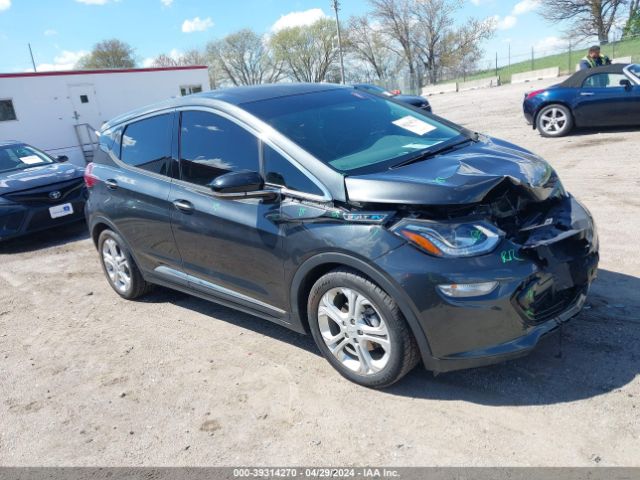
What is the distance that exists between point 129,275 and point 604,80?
983 cm

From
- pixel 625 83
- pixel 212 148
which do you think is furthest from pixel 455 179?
pixel 625 83

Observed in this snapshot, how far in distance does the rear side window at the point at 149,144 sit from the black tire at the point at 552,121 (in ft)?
30.7

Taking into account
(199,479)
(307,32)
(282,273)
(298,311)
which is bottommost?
(199,479)

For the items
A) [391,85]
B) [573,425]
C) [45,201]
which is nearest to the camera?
[573,425]

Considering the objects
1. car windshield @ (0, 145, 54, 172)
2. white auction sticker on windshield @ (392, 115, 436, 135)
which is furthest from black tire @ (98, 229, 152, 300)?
car windshield @ (0, 145, 54, 172)

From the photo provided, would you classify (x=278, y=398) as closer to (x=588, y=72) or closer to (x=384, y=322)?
(x=384, y=322)

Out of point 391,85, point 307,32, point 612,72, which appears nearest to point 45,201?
point 612,72

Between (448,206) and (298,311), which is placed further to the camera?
(298,311)

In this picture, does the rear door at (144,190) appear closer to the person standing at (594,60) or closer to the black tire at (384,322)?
the black tire at (384,322)

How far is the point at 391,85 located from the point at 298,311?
46.4m

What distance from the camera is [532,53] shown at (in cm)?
4406

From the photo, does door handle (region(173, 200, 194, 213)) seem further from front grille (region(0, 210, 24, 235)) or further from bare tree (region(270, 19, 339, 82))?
bare tree (region(270, 19, 339, 82))

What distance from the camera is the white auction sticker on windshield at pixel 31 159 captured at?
8.77 m

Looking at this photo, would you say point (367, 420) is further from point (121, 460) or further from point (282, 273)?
point (121, 460)
